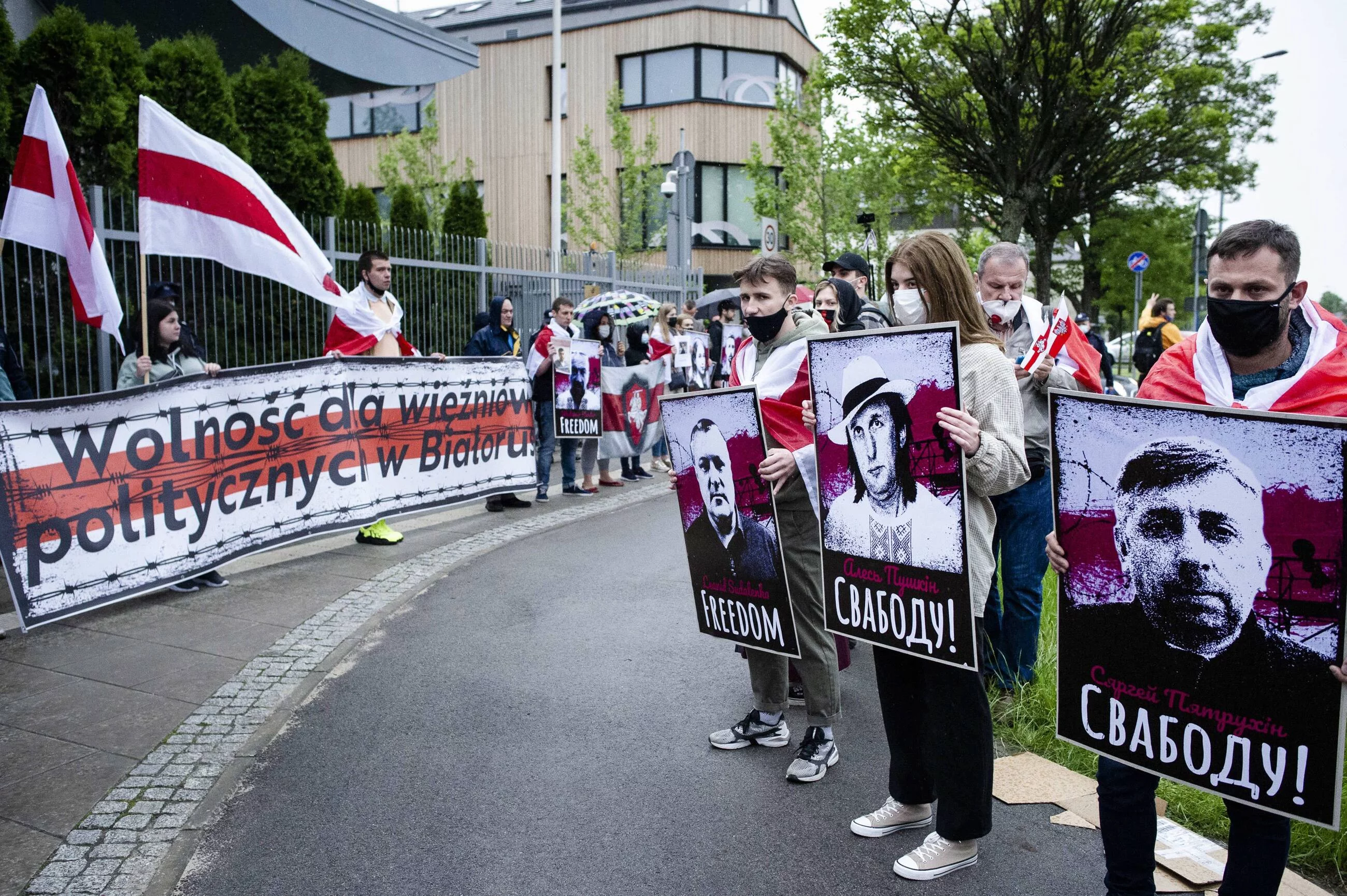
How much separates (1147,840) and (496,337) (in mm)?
8709

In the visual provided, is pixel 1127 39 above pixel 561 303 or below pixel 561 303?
above

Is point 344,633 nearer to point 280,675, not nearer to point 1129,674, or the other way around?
point 280,675

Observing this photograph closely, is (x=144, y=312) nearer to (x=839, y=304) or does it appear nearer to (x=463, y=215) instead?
(x=839, y=304)

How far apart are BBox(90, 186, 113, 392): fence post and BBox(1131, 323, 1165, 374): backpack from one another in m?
10.7

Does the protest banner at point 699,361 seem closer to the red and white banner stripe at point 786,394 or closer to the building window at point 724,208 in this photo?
Answer: the red and white banner stripe at point 786,394

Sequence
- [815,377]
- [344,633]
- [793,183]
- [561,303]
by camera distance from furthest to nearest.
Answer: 1. [793,183]
2. [561,303]
3. [344,633]
4. [815,377]

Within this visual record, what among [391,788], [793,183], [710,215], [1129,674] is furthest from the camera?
[710,215]

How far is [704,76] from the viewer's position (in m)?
38.0

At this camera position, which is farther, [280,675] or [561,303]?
[561,303]

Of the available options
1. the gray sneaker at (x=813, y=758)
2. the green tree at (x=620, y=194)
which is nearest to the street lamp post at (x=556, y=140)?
the green tree at (x=620, y=194)


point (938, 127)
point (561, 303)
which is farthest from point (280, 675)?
point (938, 127)

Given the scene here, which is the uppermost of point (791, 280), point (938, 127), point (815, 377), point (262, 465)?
point (938, 127)

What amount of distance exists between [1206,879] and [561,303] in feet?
30.3

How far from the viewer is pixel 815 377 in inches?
143
